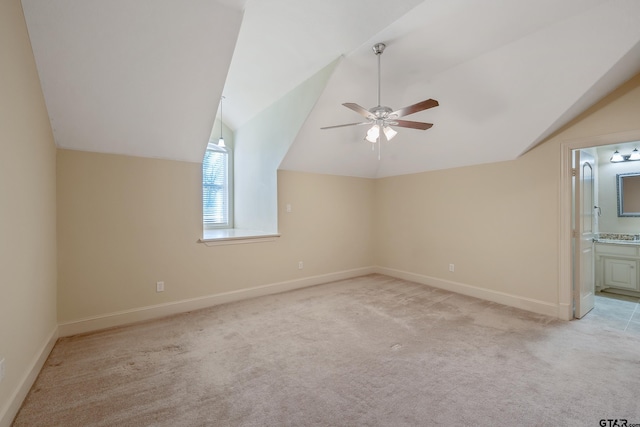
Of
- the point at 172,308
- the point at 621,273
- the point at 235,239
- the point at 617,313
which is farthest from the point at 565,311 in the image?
the point at 172,308

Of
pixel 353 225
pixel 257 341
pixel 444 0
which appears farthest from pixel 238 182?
pixel 444 0

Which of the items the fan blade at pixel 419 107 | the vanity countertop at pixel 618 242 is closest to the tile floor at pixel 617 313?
the vanity countertop at pixel 618 242

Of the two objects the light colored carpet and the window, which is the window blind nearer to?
the window

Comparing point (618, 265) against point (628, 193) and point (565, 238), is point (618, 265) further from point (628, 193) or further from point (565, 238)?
point (565, 238)

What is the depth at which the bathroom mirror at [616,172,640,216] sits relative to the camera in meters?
4.34

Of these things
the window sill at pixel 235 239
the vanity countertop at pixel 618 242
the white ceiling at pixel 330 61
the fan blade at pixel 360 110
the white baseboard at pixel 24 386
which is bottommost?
the white baseboard at pixel 24 386

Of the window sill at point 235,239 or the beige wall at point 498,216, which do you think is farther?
the window sill at point 235,239

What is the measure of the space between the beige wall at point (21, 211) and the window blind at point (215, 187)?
2682mm

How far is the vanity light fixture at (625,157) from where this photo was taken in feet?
14.0

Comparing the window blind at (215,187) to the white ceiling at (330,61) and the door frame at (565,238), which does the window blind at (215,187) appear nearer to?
the white ceiling at (330,61)

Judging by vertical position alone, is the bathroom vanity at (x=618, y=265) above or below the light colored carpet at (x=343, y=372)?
above

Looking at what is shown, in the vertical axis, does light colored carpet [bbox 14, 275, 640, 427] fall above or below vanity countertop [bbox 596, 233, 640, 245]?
below

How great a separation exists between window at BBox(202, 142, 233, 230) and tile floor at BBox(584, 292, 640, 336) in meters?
5.66

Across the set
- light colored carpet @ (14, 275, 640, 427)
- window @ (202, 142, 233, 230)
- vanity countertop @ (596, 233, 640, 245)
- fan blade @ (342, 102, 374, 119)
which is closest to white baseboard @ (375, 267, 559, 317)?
light colored carpet @ (14, 275, 640, 427)
